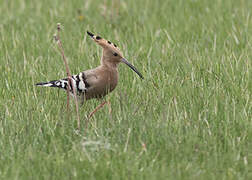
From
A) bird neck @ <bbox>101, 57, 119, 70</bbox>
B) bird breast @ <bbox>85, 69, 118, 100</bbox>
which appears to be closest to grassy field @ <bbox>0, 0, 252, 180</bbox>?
bird breast @ <bbox>85, 69, 118, 100</bbox>

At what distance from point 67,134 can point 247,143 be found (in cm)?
149

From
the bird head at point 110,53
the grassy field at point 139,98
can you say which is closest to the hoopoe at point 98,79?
the bird head at point 110,53

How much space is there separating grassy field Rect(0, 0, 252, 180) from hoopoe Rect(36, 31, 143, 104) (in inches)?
6.6

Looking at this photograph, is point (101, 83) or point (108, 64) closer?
point (101, 83)

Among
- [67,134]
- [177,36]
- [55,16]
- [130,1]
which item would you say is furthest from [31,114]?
[130,1]

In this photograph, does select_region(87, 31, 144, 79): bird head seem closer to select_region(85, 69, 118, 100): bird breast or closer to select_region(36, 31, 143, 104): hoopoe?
select_region(36, 31, 143, 104): hoopoe

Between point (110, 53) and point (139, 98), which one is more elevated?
point (110, 53)

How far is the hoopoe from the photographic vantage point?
5.25 metres

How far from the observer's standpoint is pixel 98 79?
17.3 feet

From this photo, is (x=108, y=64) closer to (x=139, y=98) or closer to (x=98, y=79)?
(x=98, y=79)

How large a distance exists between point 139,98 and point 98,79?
445mm

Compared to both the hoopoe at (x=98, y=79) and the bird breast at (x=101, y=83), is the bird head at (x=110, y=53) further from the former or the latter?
the bird breast at (x=101, y=83)

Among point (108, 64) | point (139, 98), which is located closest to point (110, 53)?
point (108, 64)

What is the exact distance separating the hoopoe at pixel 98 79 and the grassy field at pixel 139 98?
167 millimetres
